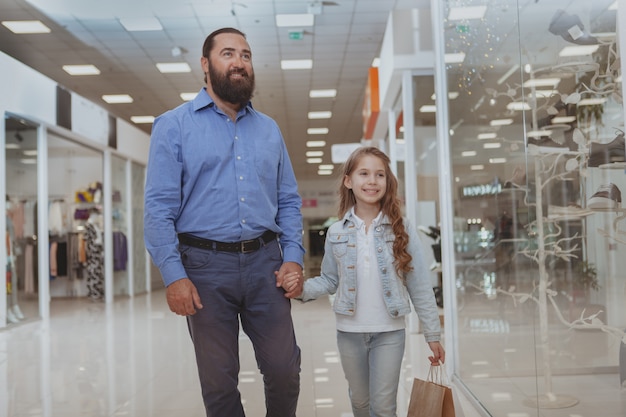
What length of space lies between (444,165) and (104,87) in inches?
408

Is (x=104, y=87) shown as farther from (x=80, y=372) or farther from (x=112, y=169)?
(x=80, y=372)

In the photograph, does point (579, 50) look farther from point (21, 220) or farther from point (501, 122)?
point (21, 220)

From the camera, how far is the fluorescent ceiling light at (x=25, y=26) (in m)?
9.42

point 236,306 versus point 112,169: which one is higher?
point 112,169

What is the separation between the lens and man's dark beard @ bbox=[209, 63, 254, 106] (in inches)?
89.3

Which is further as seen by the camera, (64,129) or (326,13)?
(64,129)

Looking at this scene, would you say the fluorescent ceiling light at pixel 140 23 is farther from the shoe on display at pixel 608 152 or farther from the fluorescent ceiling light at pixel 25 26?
the shoe on display at pixel 608 152

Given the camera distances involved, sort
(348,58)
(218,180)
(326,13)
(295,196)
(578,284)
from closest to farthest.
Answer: (218,180) → (295,196) → (578,284) → (326,13) → (348,58)

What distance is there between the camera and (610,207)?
2086mm

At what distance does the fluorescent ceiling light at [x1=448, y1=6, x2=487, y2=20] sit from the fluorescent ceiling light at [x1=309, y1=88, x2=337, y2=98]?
9.95 m

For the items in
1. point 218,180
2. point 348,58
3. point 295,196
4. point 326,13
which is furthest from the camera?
point 348,58

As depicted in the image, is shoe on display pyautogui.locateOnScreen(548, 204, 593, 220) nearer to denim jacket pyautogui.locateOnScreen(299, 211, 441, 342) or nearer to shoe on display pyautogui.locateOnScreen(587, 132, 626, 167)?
shoe on display pyautogui.locateOnScreen(587, 132, 626, 167)

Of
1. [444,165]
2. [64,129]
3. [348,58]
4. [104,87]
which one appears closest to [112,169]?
[104,87]

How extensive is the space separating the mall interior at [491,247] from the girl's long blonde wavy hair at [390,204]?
0.37 metres
